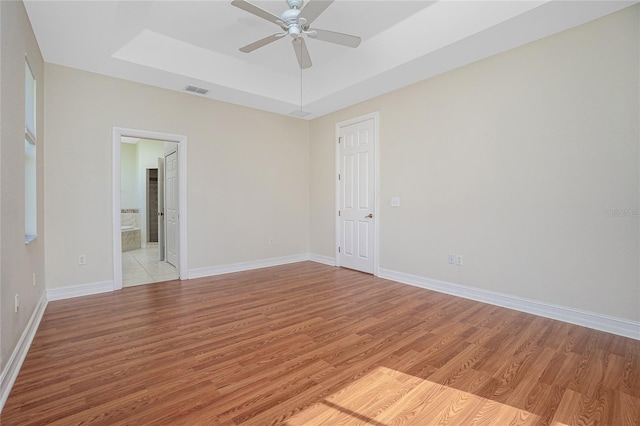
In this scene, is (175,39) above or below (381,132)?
above

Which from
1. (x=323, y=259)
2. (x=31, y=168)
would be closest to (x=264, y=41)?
(x=31, y=168)

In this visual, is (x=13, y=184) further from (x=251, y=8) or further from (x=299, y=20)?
(x=299, y=20)

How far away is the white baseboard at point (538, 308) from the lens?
2.66 meters

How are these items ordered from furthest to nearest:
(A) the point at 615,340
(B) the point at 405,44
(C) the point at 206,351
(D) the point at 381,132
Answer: (D) the point at 381,132
(B) the point at 405,44
(A) the point at 615,340
(C) the point at 206,351

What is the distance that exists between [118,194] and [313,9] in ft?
11.1

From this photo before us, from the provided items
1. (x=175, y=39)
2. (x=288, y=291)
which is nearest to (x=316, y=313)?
(x=288, y=291)

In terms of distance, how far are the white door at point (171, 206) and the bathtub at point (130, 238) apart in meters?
2.65

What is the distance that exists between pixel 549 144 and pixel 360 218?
274 cm

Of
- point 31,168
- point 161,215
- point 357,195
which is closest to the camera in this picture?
point 31,168

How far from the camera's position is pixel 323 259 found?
19.1 feet

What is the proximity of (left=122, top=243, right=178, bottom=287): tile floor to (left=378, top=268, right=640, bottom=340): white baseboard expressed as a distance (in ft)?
12.5

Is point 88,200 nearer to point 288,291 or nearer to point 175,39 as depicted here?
point 175,39

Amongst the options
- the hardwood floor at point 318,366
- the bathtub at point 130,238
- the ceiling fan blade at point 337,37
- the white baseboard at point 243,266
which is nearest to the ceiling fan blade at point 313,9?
the ceiling fan blade at point 337,37

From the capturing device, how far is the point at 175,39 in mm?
3807
